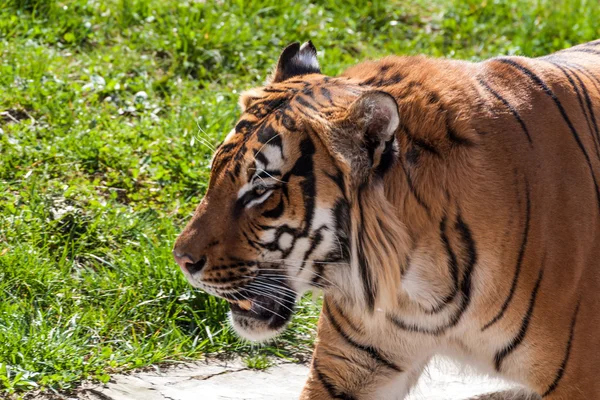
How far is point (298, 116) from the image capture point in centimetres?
265

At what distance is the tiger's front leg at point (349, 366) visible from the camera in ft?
9.80

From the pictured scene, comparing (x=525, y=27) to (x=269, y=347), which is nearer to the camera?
(x=269, y=347)

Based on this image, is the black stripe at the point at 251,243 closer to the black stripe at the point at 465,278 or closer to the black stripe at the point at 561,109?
the black stripe at the point at 465,278

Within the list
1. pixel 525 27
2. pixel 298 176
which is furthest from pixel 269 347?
pixel 525 27

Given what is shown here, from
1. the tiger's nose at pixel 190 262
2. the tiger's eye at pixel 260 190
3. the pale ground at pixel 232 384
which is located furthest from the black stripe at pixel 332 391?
the tiger's eye at pixel 260 190

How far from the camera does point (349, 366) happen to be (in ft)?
9.91

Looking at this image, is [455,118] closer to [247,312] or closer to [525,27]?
[247,312]

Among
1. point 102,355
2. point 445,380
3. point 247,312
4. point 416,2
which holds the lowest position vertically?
point 445,380

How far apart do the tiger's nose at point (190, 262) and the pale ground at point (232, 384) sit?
0.66m

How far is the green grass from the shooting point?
3.50 m

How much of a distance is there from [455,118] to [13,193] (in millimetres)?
2201

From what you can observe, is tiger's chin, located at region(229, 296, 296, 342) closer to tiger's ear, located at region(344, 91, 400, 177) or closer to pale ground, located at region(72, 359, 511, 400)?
pale ground, located at region(72, 359, 511, 400)

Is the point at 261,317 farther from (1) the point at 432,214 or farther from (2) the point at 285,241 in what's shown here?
(1) the point at 432,214

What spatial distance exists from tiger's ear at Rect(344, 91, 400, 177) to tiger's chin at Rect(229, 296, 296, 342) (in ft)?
1.85
